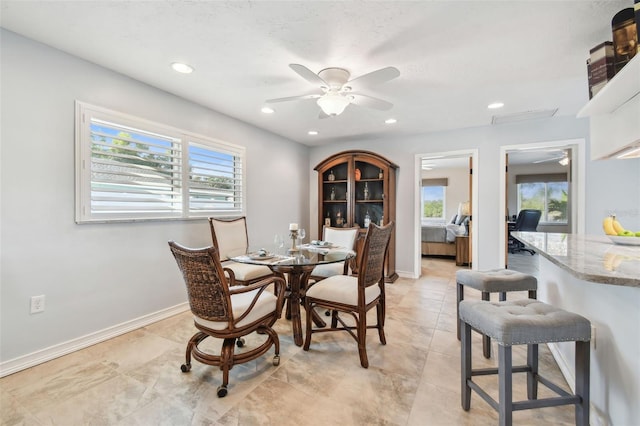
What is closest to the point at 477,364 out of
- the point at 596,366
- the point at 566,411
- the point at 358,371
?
the point at 566,411

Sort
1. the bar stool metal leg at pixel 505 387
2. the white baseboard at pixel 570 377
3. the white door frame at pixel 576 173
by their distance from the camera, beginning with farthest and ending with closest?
the white door frame at pixel 576 173
the white baseboard at pixel 570 377
the bar stool metal leg at pixel 505 387

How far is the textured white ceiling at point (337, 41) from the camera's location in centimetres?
170

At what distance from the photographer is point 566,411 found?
1.61 meters

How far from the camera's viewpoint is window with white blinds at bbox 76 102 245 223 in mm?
2344

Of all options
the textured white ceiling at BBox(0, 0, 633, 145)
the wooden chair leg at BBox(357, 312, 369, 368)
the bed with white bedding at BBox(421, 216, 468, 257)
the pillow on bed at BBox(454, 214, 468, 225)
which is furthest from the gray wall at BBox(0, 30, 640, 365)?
the pillow on bed at BBox(454, 214, 468, 225)

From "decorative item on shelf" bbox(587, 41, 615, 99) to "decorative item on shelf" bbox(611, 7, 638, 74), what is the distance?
4 cm

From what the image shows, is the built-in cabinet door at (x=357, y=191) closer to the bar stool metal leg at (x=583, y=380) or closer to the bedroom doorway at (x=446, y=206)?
the bedroom doorway at (x=446, y=206)

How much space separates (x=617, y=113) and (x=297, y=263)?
2.24 meters

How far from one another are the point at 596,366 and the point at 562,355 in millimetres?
730

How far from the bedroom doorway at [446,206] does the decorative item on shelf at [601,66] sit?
2.59 metres

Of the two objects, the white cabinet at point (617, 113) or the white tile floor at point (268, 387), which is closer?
the white cabinet at point (617, 113)

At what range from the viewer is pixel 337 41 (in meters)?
2.00

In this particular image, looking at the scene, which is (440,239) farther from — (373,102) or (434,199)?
(373,102)

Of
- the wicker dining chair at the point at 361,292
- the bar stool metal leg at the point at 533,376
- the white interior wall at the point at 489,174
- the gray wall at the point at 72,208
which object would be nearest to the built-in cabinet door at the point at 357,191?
the white interior wall at the point at 489,174
